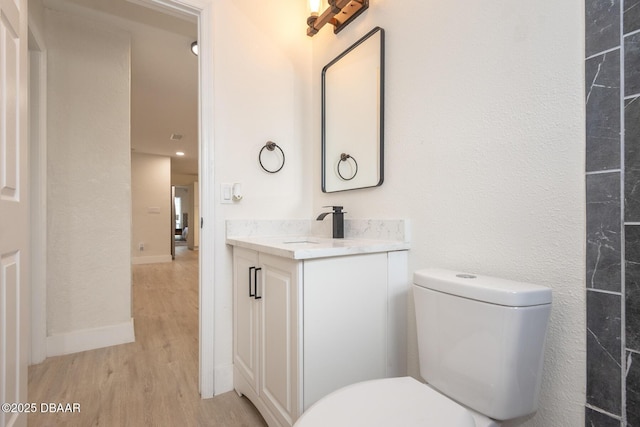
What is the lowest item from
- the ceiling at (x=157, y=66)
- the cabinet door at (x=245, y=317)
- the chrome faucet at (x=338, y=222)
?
the cabinet door at (x=245, y=317)

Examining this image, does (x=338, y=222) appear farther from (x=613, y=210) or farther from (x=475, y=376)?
(x=613, y=210)

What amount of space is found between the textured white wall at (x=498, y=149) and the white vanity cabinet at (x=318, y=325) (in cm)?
16

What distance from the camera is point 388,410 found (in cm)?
76

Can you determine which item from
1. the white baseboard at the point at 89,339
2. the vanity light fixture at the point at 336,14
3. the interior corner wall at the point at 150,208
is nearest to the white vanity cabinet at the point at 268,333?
the white baseboard at the point at 89,339

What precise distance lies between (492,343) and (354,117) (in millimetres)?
1228

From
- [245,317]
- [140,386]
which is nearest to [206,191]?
[245,317]

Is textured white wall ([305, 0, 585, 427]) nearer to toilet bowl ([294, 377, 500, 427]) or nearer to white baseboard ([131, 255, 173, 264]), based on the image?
toilet bowl ([294, 377, 500, 427])

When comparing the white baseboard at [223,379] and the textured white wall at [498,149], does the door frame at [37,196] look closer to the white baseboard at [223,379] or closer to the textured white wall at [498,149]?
the white baseboard at [223,379]

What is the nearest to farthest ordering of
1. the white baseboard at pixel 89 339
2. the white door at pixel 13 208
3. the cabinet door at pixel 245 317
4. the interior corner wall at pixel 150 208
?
the white door at pixel 13 208 → the cabinet door at pixel 245 317 → the white baseboard at pixel 89 339 → the interior corner wall at pixel 150 208

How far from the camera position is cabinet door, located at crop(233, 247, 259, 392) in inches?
54.2

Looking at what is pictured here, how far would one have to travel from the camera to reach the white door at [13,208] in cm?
97

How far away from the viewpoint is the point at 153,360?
1.96 m

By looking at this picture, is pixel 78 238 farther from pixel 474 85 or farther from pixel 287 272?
pixel 474 85

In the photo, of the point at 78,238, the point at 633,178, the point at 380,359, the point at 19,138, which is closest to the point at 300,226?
the point at 380,359
